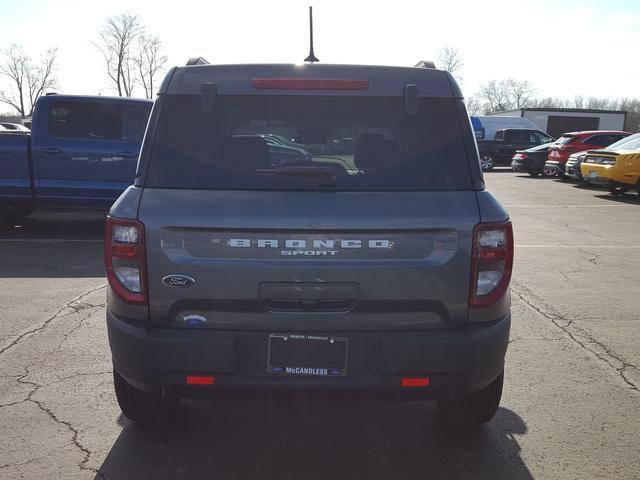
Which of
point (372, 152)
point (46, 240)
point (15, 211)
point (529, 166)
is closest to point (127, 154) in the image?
point (46, 240)

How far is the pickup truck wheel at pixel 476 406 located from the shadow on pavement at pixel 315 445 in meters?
0.10

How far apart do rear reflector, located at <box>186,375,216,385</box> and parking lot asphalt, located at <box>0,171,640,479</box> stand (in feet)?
1.81

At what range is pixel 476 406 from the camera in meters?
3.17

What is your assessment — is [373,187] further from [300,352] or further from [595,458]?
[595,458]

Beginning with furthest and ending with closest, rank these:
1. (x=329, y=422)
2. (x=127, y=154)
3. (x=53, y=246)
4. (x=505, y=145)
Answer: (x=505, y=145), (x=127, y=154), (x=53, y=246), (x=329, y=422)

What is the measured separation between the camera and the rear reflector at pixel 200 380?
2.62 metres

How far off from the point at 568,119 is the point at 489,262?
1992 inches

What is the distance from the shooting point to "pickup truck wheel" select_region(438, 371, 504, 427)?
3131mm

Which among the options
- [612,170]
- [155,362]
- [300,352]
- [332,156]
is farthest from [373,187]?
[612,170]

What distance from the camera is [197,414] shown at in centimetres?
352

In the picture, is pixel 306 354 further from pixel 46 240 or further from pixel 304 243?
pixel 46 240

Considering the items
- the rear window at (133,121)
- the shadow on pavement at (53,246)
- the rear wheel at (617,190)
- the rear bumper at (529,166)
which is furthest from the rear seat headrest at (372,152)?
the rear bumper at (529,166)

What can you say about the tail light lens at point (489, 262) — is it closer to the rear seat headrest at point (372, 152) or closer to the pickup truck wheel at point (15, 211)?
the rear seat headrest at point (372, 152)

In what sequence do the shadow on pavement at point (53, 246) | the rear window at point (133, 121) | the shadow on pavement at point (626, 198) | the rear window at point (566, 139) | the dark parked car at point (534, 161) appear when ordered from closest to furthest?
1. the shadow on pavement at point (53, 246)
2. the rear window at point (133, 121)
3. the shadow on pavement at point (626, 198)
4. the rear window at point (566, 139)
5. the dark parked car at point (534, 161)
